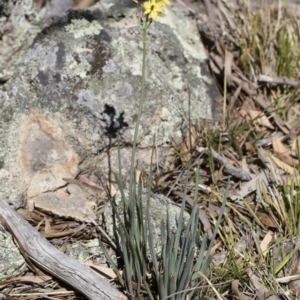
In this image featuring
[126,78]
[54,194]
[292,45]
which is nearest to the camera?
[54,194]

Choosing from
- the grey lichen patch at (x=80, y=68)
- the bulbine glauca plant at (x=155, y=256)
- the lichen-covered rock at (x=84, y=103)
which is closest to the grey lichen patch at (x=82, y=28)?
the lichen-covered rock at (x=84, y=103)

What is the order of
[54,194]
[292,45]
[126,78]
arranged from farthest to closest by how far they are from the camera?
[292,45], [126,78], [54,194]

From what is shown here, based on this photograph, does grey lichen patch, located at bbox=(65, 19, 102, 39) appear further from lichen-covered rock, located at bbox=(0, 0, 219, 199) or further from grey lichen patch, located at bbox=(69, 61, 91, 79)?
grey lichen patch, located at bbox=(69, 61, 91, 79)

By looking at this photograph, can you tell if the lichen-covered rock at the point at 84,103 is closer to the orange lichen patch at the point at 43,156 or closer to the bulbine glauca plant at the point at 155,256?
the orange lichen patch at the point at 43,156

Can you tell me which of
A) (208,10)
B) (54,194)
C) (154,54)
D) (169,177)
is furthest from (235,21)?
(54,194)

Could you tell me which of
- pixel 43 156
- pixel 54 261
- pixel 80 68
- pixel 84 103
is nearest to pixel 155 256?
pixel 54 261

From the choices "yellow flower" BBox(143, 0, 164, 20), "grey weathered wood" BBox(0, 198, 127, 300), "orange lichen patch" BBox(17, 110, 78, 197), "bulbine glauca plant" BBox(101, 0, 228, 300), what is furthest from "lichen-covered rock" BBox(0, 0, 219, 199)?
"yellow flower" BBox(143, 0, 164, 20)

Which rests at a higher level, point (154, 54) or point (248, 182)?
point (154, 54)

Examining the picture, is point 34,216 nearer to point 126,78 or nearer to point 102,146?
point 102,146
